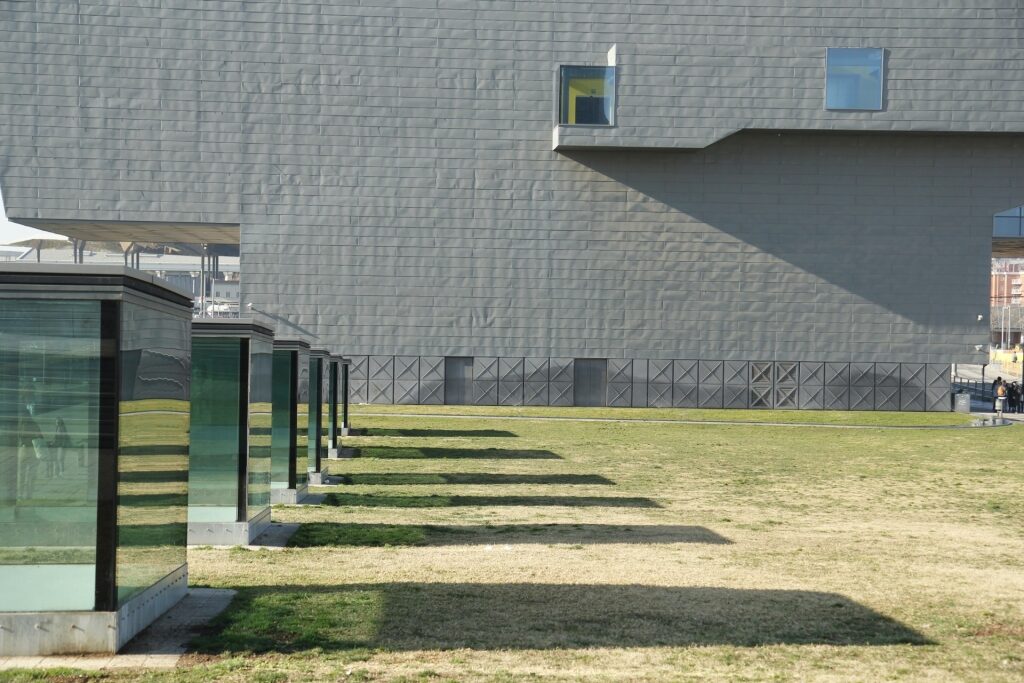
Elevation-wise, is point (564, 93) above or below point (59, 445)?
above

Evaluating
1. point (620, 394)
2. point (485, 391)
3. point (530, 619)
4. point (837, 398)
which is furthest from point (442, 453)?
point (837, 398)

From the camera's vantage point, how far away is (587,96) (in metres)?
57.1

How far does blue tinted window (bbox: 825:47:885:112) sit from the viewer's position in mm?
57031

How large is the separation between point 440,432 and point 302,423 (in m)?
19.0

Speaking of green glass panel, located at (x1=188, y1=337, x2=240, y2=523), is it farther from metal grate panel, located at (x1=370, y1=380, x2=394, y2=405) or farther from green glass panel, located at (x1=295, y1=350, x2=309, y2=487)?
metal grate panel, located at (x1=370, y1=380, x2=394, y2=405)

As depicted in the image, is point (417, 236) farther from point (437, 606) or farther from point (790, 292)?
point (437, 606)

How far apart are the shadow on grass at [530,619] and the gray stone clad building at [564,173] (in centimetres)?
4638

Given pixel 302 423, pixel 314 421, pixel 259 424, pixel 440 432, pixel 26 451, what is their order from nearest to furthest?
pixel 26 451
pixel 259 424
pixel 302 423
pixel 314 421
pixel 440 432

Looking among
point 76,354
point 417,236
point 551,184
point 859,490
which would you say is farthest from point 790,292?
point 76,354

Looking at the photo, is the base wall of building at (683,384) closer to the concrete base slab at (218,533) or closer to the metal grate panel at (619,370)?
the metal grate panel at (619,370)

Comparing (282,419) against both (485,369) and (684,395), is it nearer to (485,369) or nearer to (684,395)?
(485,369)

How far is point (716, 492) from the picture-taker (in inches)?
835

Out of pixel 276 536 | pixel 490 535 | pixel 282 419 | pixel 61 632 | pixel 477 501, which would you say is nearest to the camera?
pixel 61 632

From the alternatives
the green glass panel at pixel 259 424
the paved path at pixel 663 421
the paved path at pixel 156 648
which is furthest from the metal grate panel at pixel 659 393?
the paved path at pixel 156 648
